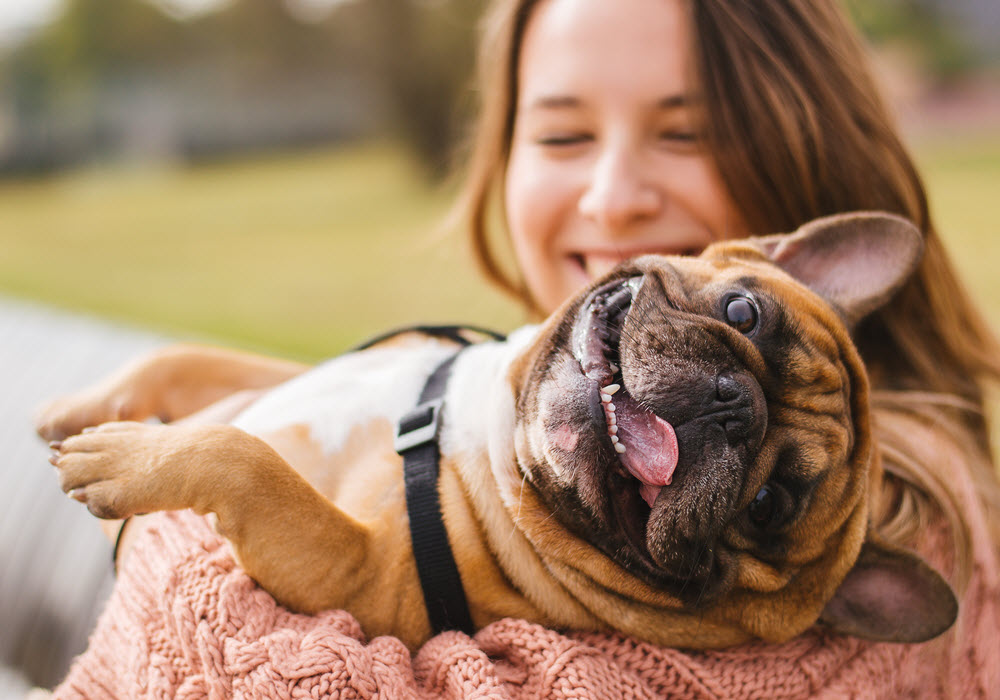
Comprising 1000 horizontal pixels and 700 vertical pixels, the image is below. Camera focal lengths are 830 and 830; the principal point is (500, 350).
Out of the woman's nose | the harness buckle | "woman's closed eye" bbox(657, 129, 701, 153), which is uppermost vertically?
"woman's closed eye" bbox(657, 129, 701, 153)

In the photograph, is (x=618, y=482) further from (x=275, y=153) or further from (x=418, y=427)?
(x=275, y=153)

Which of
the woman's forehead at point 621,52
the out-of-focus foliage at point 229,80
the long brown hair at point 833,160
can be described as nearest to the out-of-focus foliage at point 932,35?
the out-of-focus foliage at point 229,80

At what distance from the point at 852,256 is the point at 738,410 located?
890 millimetres

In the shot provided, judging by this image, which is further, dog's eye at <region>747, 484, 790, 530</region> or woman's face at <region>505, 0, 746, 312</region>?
woman's face at <region>505, 0, 746, 312</region>

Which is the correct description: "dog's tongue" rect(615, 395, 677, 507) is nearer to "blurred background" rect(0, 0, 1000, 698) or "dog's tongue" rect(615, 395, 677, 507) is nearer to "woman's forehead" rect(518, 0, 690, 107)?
"woman's forehead" rect(518, 0, 690, 107)

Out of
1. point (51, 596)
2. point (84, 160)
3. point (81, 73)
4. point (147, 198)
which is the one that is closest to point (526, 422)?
point (51, 596)

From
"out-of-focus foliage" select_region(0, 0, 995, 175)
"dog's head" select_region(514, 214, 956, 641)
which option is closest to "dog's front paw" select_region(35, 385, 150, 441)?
"dog's head" select_region(514, 214, 956, 641)

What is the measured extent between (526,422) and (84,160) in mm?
34301

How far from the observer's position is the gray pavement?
275 cm

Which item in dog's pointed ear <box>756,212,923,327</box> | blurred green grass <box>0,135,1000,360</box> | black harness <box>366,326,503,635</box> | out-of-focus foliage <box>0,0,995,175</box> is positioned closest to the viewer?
black harness <box>366,326,503,635</box>

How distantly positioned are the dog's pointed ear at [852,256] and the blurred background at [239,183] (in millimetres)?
1231

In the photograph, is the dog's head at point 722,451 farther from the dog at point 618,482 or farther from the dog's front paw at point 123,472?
the dog's front paw at point 123,472

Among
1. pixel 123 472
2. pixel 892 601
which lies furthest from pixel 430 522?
pixel 892 601

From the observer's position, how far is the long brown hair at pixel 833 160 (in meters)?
2.55
